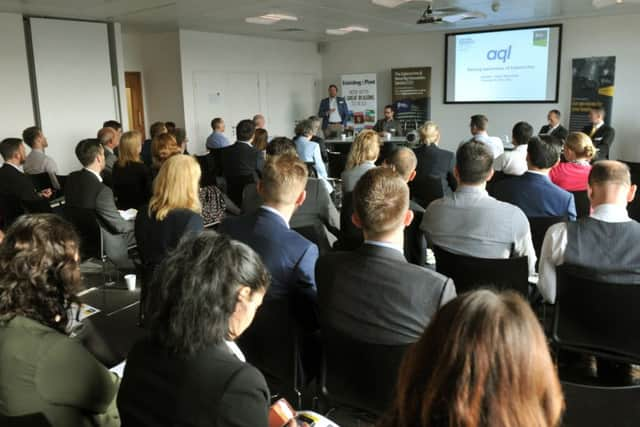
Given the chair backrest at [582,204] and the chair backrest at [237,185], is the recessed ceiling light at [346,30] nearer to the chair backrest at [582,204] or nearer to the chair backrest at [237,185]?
the chair backrest at [237,185]

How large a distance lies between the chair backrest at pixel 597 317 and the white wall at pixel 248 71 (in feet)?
30.1

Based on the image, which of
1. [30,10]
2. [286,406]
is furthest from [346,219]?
[30,10]

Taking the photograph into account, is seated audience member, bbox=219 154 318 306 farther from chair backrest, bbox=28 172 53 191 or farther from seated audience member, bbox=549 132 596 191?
chair backrest, bbox=28 172 53 191

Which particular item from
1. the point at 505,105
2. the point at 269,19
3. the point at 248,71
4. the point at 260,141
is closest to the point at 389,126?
the point at 505,105

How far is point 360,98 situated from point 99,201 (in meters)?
9.65

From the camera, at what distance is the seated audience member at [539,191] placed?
353 cm

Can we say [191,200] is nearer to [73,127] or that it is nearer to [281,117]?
[73,127]

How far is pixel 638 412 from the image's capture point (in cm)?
133

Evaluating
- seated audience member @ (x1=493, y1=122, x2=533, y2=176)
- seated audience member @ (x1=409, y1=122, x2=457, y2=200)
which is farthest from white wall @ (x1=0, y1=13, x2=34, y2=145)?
seated audience member @ (x1=493, y1=122, x2=533, y2=176)

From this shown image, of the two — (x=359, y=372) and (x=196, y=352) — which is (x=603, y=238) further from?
(x=196, y=352)

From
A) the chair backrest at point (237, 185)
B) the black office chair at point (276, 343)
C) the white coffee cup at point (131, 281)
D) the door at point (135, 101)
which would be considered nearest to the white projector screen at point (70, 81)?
the door at point (135, 101)

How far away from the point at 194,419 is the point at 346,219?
8.86 feet

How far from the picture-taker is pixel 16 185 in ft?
Result: 16.4

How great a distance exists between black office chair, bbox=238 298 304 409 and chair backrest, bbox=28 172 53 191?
15.3 ft
